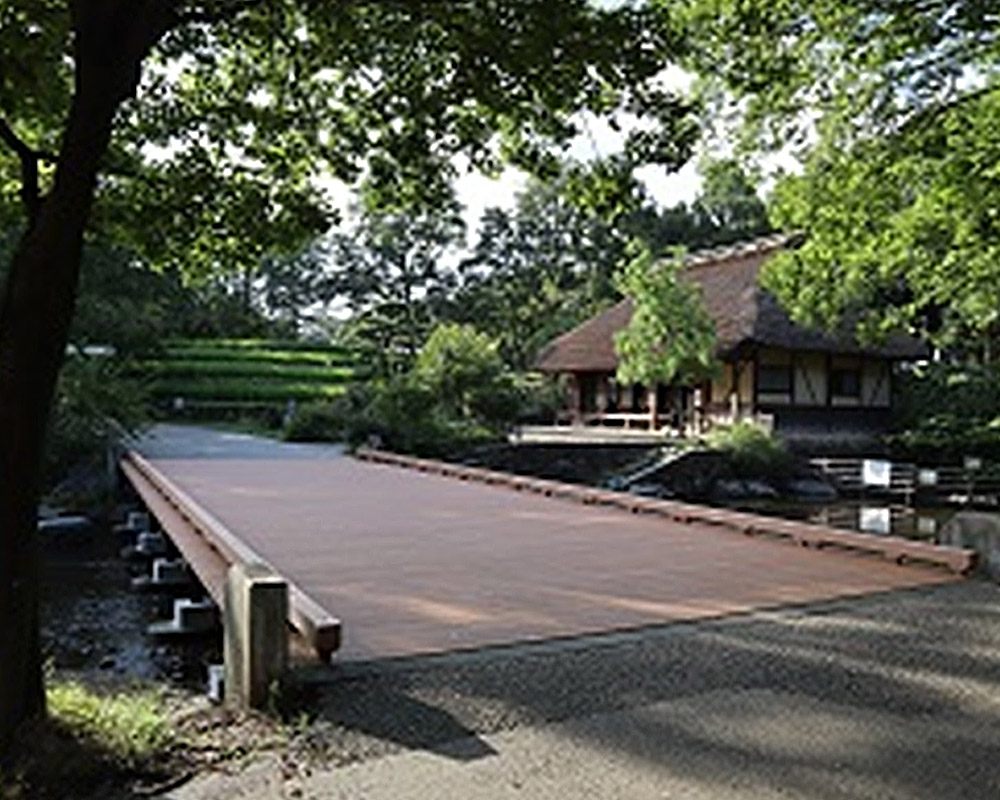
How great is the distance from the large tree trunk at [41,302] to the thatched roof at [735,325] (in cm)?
2211

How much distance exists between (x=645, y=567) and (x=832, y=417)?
23.0m

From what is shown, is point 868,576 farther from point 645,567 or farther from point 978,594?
point 645,567

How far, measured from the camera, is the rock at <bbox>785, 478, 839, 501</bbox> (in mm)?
23078

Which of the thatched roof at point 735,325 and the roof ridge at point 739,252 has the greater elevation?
the roof ridge at point 739,252

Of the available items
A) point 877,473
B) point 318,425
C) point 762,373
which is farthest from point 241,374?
point 877,473

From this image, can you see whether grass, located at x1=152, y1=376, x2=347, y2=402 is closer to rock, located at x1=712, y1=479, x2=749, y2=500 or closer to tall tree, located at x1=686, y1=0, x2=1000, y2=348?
rock, located at x1=712, y1=479, x2=749, y2=500

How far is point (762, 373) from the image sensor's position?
2880cm

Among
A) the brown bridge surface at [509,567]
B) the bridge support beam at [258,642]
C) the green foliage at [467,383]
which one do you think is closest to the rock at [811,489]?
the green foliage at [467,383]

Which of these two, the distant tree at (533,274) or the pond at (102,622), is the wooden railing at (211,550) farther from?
the distant tree at (533,274)

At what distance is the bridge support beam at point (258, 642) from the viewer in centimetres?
500

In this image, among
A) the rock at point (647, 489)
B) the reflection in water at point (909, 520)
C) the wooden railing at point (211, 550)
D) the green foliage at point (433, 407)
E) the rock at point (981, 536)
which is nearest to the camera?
the wooden railing at point (211, 550)

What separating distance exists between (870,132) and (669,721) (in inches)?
341

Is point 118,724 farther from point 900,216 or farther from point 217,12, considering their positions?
point 900,216

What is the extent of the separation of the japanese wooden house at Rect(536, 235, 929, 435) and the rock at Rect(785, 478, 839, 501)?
3177 mm
